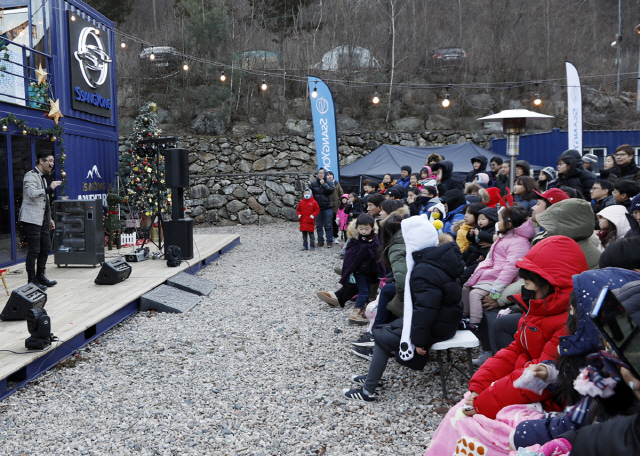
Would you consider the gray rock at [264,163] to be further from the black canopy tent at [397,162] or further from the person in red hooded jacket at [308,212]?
the person in red hooded jacket at [308,212]

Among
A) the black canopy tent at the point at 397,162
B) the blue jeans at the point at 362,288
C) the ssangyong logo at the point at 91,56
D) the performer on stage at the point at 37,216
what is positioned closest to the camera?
the blue jeans at the point at 362,288

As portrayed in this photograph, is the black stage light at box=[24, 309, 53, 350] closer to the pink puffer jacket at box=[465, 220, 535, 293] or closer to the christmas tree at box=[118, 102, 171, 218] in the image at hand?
the pink puffer jacket at box=[465, 220, 535, 293]

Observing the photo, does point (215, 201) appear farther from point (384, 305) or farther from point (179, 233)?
point (384, 305)

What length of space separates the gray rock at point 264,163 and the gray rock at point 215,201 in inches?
70.1

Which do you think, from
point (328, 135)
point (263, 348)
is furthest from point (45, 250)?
point (328, 135)

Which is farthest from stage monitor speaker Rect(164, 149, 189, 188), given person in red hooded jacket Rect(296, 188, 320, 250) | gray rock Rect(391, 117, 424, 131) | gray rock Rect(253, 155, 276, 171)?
gray rock Rect(391, 117, 424, 131)

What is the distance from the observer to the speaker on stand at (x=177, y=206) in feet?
30.6

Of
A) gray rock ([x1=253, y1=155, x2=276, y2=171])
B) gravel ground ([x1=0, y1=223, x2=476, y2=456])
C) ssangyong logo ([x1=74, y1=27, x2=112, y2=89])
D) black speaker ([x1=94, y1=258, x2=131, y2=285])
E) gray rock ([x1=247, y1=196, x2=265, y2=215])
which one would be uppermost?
ssangyong logo ([x1=74, y1=27, x2=112, y2=89])

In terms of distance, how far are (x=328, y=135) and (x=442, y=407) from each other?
1107 centimetres

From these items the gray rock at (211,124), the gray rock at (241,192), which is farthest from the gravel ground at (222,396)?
the gray rock at (211,124)

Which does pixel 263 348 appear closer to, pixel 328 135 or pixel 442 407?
pixel 442 407

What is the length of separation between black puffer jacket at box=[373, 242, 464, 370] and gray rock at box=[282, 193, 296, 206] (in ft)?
47.4

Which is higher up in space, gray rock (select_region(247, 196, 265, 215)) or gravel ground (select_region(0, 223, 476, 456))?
gray rock (select_region(247, 196, 265, 215))

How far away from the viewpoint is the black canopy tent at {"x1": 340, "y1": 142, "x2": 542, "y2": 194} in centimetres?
1456
